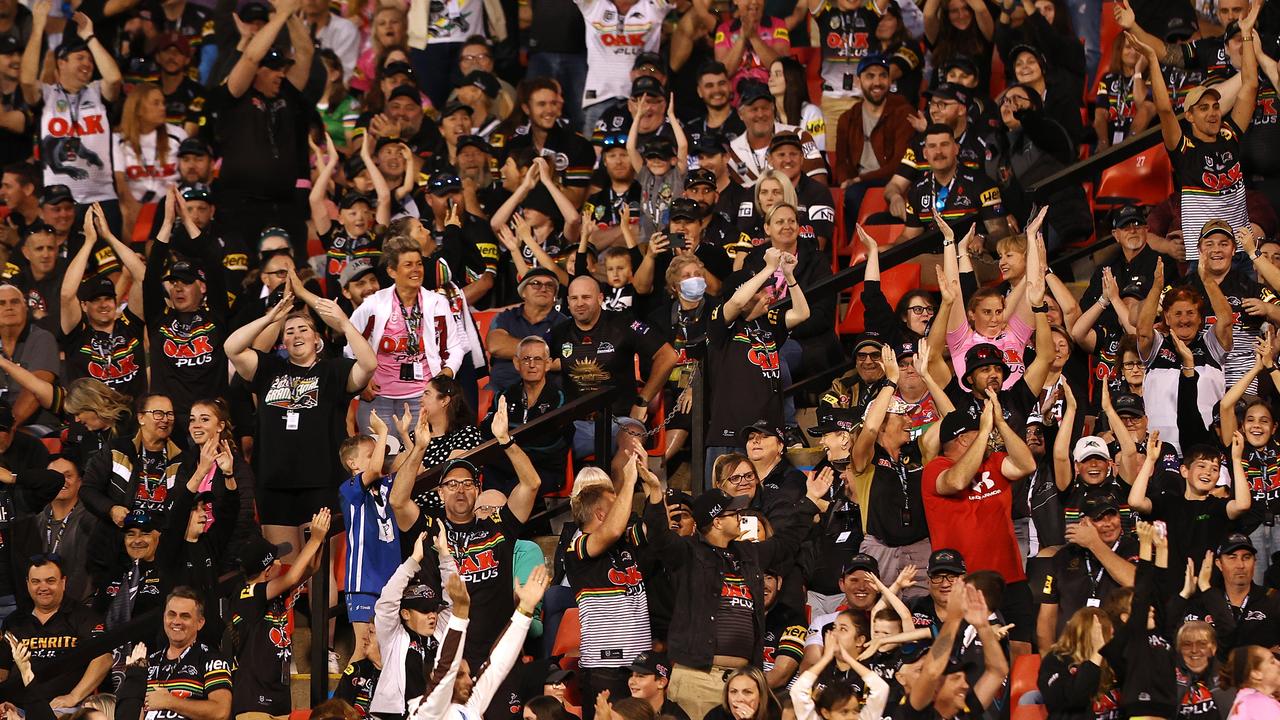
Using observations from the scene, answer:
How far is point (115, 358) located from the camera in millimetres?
A: 14031

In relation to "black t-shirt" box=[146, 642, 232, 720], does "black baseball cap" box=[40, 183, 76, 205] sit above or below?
above

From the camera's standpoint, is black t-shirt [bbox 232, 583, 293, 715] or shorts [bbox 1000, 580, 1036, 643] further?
black t-shirt [bbox 232, 583, 293, 715]

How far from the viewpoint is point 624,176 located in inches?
600

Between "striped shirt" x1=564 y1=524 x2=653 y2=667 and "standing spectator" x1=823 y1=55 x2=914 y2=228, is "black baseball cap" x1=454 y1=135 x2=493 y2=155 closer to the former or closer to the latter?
"standing spectator" x1=823 y1=55 x2=914 y2=228

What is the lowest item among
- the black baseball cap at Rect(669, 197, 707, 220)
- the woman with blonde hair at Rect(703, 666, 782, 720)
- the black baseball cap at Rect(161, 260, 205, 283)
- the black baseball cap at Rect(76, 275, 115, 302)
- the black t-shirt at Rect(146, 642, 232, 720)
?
the black t-shirt at Rect(146, 642, 232, 720)

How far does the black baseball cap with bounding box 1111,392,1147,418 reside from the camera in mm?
12336

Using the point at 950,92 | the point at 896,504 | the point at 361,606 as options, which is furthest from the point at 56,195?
the point at 896,504

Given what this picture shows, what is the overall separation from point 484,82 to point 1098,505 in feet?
22.5

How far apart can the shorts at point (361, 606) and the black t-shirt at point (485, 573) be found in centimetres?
57

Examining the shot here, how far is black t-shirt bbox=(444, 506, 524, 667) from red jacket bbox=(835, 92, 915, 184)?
198 inches

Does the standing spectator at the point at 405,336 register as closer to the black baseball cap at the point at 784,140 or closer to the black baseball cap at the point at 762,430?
the black baseball cap at the point at 762,430


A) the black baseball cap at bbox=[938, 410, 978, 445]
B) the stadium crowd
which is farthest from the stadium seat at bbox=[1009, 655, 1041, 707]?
the black baseball cap at bbox=[938, 410, 978, 445]

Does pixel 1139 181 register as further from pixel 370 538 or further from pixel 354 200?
pixel 370 538

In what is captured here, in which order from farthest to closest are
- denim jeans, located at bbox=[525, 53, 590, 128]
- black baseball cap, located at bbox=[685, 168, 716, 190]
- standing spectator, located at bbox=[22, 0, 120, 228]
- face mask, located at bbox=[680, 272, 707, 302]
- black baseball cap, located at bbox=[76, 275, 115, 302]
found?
A: denim jeans, located at bbox=[525, 53, 590, 128], standing spectator, located at bbox=[22, 0, 120, 228], black baseball cap, located at bbox=[685, 168, 716, 190], black baseball cap, located at bbox=[76, 275, 115, 302], face mask, located at bbox=[680, 272, 707, 302]
